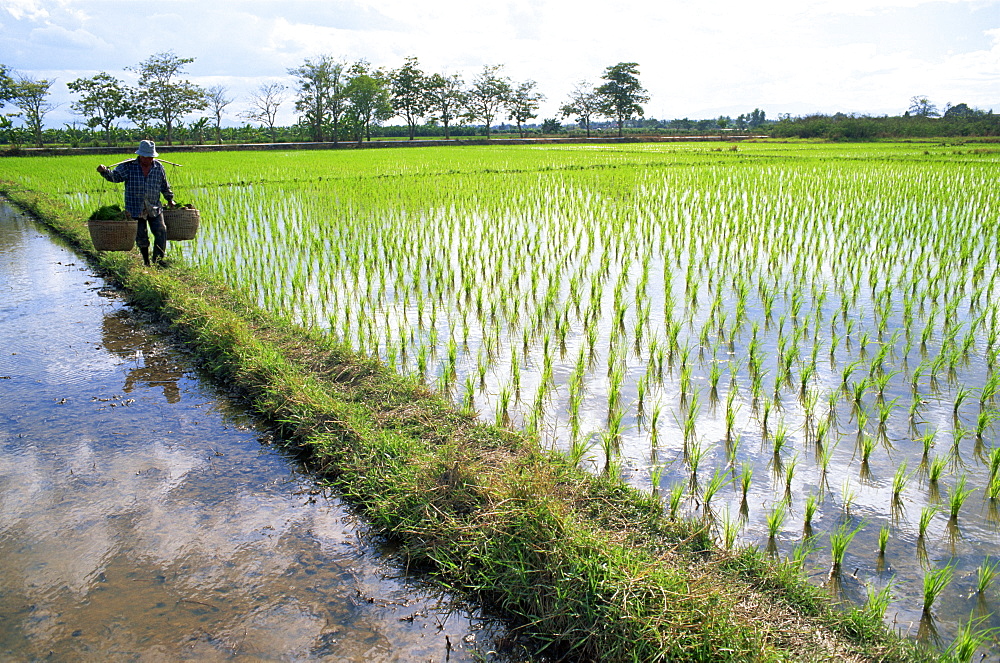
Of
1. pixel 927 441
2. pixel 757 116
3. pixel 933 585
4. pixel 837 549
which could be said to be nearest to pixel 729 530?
pixel 837 549

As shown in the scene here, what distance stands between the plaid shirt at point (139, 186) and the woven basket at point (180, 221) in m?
0.20

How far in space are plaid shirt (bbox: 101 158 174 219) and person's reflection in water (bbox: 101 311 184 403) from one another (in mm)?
1235

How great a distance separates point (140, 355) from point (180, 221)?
7.86ft

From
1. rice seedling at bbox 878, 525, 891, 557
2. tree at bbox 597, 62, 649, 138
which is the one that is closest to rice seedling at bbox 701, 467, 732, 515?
rice seedling at bbox 878, 525, 891, 557

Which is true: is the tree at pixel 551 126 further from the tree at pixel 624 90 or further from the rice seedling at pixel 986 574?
the rice seedling at pixel 986 574

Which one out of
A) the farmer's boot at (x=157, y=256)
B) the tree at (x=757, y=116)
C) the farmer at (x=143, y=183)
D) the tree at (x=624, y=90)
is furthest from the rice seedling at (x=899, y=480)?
the tree at (x=757, y=116)

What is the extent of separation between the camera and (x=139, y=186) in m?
5.90

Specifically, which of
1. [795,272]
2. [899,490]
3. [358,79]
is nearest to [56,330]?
[899,490]

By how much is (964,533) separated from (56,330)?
17.8ft

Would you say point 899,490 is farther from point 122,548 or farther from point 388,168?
point 388,168

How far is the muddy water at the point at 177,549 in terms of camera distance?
1.93 m

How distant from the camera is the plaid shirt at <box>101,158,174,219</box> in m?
5.87

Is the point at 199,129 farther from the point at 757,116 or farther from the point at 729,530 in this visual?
the point at 757,116

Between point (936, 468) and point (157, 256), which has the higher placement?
point (157, 256)
